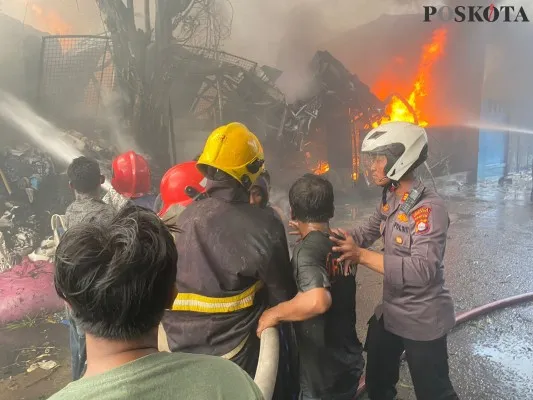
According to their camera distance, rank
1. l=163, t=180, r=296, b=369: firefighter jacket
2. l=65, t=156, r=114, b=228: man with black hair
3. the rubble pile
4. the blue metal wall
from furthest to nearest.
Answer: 1. the blue metal wall
2. the rubble pile
3. l=65, t=156, r=114, b=228: man with black hair
4. l=163, t=180, r=296, b=369: firefighter jacket

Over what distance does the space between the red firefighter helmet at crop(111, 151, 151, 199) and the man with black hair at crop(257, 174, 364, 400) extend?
6.35 feet

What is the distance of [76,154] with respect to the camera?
5543mm

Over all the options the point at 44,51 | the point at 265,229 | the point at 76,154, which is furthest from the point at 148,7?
the point at 265,229

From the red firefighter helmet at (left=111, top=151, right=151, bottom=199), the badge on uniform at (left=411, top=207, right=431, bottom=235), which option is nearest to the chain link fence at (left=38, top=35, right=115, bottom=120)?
the red firefighter helmet at (left=111, top=151, right=151, bottom=199)

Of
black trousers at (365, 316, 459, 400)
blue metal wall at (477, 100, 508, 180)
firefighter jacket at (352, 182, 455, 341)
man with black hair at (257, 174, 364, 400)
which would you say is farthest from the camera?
blue metal wall at (477, 100, 508, 180)

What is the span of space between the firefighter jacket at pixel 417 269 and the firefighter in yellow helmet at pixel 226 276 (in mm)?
774

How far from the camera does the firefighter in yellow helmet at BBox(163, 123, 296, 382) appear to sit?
65.0 inches

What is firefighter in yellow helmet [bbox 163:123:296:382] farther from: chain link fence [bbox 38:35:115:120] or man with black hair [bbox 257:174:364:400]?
chain link fence [bbox 38:35:115:120]

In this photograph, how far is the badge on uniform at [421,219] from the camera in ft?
7.21

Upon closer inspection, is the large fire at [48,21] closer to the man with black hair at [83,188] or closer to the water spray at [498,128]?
the man with black hair at [83,188]

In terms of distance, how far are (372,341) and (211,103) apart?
5.03 meters

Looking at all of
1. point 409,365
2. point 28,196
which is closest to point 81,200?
point 409,365

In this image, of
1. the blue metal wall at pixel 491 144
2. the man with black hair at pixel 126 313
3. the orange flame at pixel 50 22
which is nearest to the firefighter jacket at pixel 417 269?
the man with black hair at pixel 126 313

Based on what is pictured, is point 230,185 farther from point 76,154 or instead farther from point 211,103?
point 211,103
